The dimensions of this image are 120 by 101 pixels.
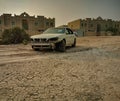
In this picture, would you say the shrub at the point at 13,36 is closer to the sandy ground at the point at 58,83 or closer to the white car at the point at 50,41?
the white car at the point at 50,41

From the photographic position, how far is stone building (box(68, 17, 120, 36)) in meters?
62.1

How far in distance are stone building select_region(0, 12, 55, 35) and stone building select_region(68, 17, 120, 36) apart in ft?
29.5

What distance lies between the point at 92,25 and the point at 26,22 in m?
21.9

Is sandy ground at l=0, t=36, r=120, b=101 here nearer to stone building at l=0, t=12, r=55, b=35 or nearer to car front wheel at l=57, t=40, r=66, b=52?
car front wheel at l=57, t=40, r=66, b=52

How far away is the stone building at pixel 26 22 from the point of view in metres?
51.5

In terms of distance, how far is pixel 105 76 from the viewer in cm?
615

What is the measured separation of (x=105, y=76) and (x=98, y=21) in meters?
61.2

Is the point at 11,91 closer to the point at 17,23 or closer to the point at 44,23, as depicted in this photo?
the point at 17,23

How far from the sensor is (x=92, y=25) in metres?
64.2

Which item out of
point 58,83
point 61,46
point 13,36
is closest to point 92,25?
point 13,36

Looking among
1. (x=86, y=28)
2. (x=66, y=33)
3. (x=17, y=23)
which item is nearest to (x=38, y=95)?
(x=66, y=33)

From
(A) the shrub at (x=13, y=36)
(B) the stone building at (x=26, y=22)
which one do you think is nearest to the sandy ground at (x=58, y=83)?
(A) the shrub at (x=13, y=36)

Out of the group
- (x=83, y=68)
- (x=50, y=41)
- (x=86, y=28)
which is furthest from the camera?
(x=86, y=28)

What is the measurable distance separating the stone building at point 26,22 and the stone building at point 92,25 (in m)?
8.98
